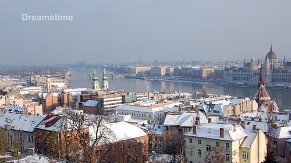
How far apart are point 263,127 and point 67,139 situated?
1174 cm

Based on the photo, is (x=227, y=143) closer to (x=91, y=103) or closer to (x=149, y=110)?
(x=149, y=110)

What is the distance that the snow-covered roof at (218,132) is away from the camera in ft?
46.9

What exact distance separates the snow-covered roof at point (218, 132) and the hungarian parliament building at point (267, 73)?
1978 inches

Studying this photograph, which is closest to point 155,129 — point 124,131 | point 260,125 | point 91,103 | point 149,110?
point 124,131

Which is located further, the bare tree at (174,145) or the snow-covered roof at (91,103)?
the snow-covered roof at (91,103)

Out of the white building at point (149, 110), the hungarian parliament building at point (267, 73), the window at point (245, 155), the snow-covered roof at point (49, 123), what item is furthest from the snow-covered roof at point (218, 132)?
the hungarian parliament building at point (267, 73)

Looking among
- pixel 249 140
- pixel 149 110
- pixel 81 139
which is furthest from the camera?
pixel 149 110

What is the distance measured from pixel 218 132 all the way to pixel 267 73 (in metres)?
56.3

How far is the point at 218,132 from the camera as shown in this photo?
573 inches

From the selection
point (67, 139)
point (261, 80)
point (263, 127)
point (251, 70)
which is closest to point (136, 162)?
point (67, 139)

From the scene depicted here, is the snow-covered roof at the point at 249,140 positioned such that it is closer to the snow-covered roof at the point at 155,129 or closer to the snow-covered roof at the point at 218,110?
the snow-covered roof at the point at 155,129

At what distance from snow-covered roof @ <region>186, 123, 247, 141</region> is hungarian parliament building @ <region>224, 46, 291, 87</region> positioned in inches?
1978


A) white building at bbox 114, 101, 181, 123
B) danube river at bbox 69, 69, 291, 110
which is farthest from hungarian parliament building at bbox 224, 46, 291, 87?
Answer: white building at bbox 114, 101, 181, 123

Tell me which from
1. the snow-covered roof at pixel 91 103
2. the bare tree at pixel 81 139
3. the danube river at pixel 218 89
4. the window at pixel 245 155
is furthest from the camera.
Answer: the danube river at pixel 218 89
